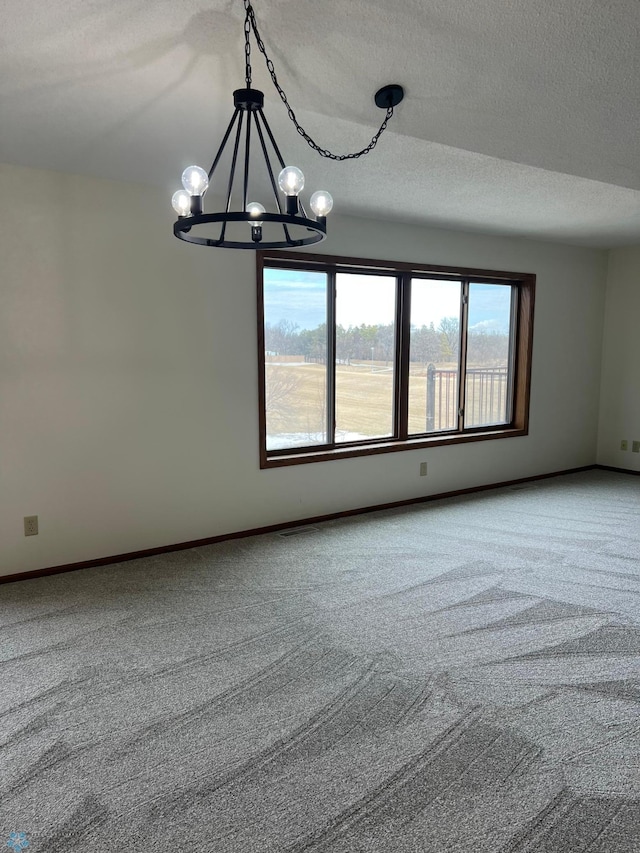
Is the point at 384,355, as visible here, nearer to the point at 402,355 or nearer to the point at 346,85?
the point at 402,355

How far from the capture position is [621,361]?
6602 mm

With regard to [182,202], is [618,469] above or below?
below

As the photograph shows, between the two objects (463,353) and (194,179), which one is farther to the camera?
(463,353)

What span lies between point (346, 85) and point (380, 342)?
9.42ft

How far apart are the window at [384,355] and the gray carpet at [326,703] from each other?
50.3 inches

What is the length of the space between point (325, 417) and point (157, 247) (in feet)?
6.15

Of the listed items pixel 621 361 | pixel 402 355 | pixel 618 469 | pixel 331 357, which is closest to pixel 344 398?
pixel 331 357

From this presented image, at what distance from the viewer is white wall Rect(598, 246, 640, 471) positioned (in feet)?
21.2

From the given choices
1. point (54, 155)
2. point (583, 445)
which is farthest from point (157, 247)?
point (583, 445)

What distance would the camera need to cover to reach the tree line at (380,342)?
4621 millimetres

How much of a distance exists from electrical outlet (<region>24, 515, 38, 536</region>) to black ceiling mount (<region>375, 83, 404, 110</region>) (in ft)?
9.70

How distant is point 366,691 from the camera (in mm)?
2436

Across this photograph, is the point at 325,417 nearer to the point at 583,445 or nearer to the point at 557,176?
the point at 557,176

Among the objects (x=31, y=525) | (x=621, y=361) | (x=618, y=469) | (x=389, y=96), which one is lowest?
(x=618, y=469)
